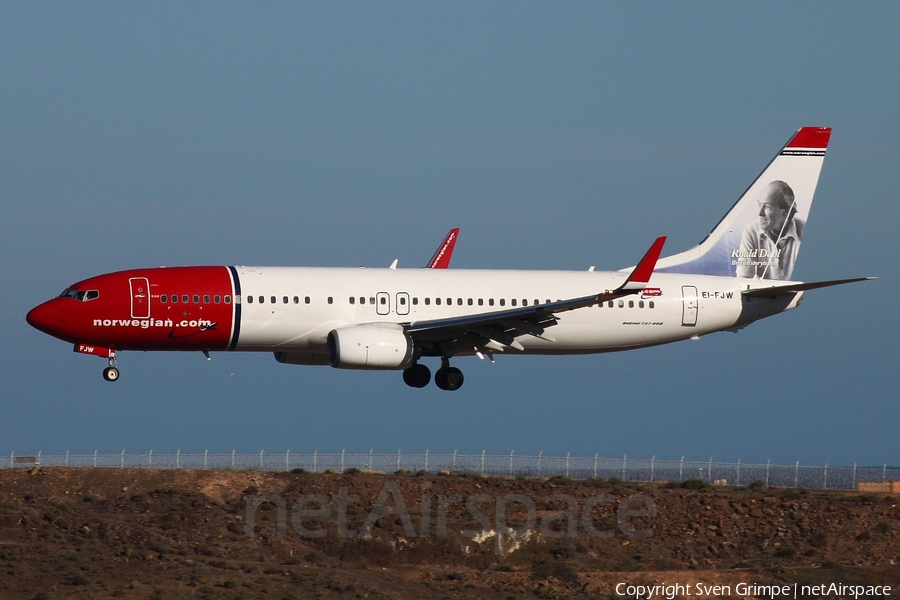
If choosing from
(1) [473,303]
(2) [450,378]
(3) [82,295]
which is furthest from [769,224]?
(3) [82,295]

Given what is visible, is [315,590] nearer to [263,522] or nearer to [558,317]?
[263,522]

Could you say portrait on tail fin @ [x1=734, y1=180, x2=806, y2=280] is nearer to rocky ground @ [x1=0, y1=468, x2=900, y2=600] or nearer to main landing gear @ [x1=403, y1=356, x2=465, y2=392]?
rocky ground @ [x1=0, y1=468, x2=900, y2=600]

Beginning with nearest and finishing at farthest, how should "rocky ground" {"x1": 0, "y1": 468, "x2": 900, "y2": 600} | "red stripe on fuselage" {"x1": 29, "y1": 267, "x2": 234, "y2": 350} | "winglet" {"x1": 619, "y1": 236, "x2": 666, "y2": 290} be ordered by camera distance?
1. "rocky ground" {"x1": 0, "y1": 468, "x2": 900, "y2": 600}
2. "winglet" {"x1": 619, "y1": 236, "x2": 666, "y2": 290}
3. "red stripe on fuselage" {"x1": 29, "y1": 267, "x2": 234, "y2": 350}

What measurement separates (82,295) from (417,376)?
12739 mm

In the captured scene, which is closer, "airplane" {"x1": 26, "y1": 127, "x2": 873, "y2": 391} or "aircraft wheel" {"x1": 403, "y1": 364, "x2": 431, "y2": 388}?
"airplane" {"x1": 26, "y1": 127, "x2": 873, "y2": 391}

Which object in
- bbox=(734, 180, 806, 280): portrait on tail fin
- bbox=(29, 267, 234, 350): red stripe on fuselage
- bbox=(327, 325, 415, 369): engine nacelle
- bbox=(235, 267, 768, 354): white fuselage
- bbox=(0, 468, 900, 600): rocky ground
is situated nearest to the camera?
bbox=(0, 468, 900, 600): rocky ground

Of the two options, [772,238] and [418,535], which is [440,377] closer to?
[418,535]

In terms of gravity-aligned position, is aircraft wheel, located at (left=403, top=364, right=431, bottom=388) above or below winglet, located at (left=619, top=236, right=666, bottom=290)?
below

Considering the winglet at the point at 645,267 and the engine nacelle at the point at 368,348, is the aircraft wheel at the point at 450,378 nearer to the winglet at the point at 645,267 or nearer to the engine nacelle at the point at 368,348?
the engine nacelle at the point at 368,348

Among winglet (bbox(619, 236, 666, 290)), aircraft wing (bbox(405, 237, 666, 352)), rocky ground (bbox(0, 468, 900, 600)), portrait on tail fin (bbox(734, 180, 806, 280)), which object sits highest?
portrait on tail fin (bbox(734, 180, 806, 280))

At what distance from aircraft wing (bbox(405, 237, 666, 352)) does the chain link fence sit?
17.4ft

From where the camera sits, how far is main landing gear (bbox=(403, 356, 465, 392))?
2119 inches

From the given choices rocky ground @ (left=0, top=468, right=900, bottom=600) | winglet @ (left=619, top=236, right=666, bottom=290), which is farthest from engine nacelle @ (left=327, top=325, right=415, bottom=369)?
winglet @ (left=619, top=236, right=666, bottom=290)

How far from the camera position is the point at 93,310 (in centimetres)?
4953
